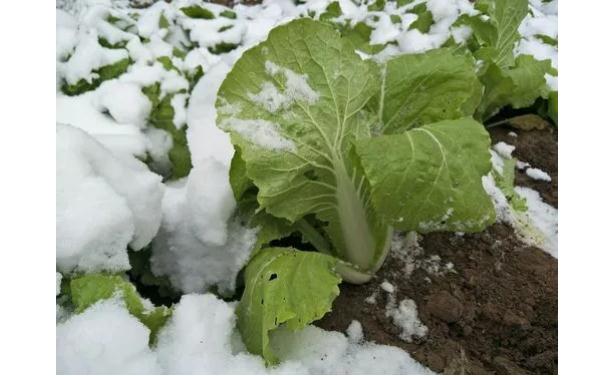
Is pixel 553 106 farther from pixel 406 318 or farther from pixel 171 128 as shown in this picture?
pixel 171 128

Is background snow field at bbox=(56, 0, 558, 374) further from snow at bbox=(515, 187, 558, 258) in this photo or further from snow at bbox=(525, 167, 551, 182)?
snow at bbox=(525, 167, 551, 182)

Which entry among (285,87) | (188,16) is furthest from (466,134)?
(188,16)

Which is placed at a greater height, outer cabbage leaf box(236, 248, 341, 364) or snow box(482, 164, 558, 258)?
outer cabbage leaf box(236, 248, 341, 364)

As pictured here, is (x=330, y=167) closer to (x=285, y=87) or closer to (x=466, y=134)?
(x=285, y=87)

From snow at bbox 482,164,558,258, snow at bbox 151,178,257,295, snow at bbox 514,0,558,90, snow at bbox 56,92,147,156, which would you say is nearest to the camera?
snow at bbox 151,178,257,295

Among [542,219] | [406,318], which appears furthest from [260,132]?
[542,219]


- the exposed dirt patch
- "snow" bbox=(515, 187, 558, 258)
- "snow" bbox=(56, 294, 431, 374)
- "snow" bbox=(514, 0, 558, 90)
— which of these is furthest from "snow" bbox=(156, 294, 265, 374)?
"snow" bbox=(514, 0, 558, 90)
